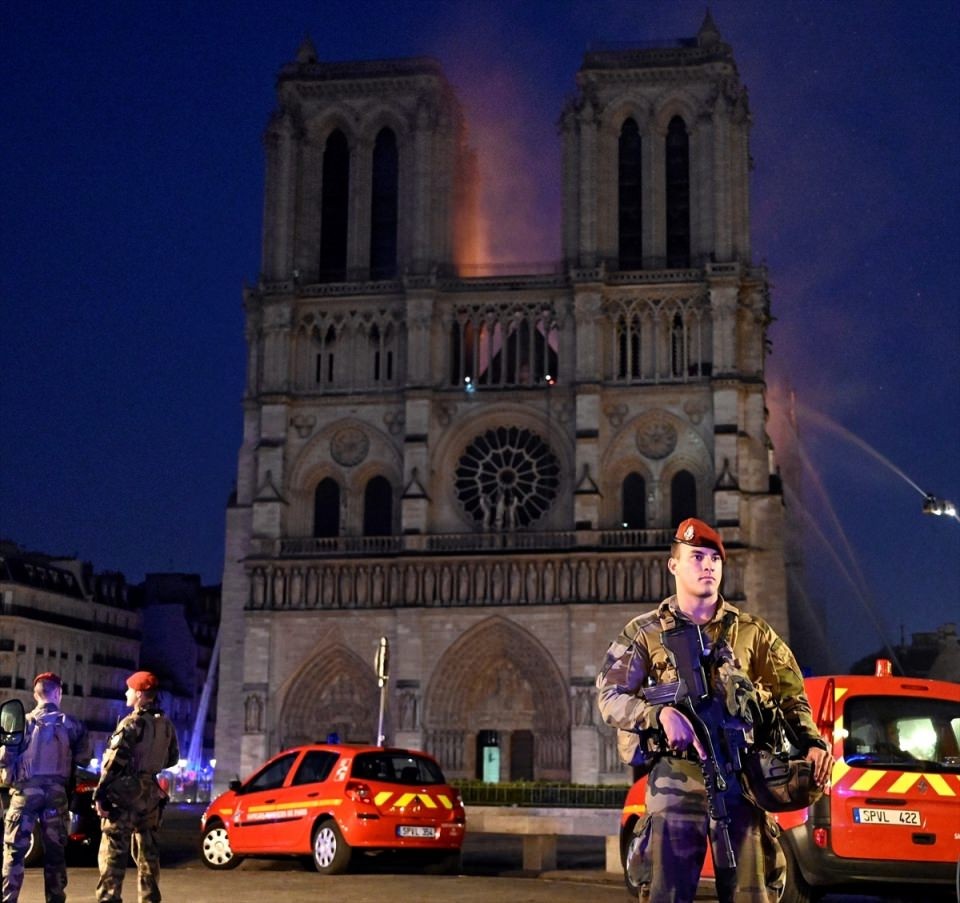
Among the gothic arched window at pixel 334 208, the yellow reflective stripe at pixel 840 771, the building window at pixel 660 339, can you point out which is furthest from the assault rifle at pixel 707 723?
the gothic arched window at pixel 334 208

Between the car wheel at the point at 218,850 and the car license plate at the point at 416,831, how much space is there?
2.04 m

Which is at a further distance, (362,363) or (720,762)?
(362,363)

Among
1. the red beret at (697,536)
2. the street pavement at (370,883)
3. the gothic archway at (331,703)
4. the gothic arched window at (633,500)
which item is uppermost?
the gothic arched window at (633,500)

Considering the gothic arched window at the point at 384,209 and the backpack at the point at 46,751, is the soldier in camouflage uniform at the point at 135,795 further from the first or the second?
the gothic arched window at the point at 384,209

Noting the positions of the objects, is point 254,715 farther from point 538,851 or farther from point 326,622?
point 538,851

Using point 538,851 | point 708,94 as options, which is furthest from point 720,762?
point 708,94

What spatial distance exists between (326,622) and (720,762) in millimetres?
37276

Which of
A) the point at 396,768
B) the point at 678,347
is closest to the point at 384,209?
the point at 678,347

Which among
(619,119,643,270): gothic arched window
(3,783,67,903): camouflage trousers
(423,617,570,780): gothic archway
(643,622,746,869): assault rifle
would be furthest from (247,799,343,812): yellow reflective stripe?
(619,119,643,270): gothic arched window

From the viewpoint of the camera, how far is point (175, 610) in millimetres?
63406

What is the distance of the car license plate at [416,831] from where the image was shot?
1524 centimetres

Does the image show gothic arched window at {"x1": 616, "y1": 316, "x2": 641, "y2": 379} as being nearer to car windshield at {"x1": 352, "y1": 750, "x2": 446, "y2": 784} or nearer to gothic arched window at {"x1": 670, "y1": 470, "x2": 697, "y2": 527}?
gothic arched window at {"x1": 670, "y1": 470, "x2": 697, "y2": 527}

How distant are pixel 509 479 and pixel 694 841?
3723 centimetres

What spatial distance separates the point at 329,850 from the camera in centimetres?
1514
